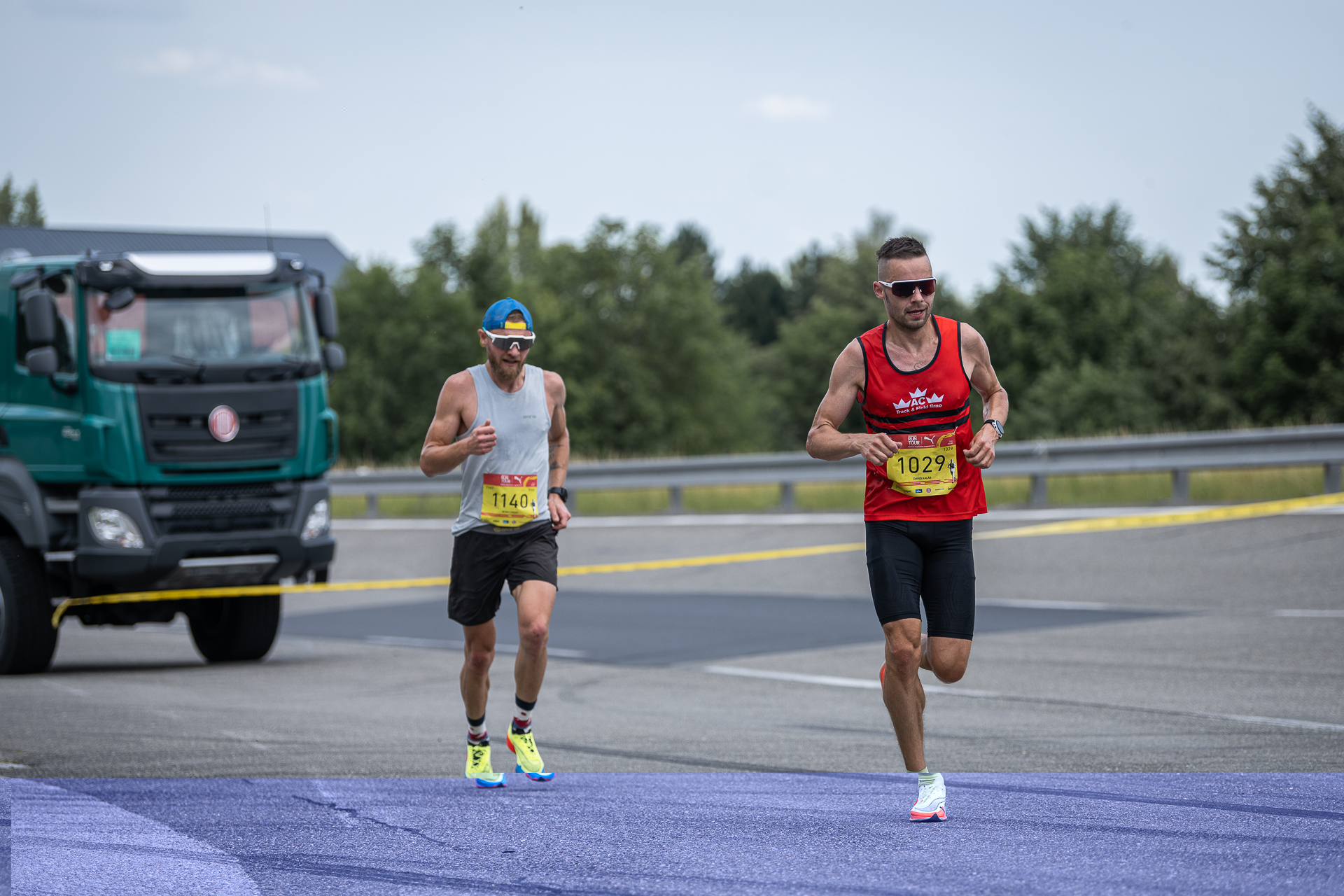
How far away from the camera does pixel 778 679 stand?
1071cm

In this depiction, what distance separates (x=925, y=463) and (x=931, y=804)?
1224 millimetres

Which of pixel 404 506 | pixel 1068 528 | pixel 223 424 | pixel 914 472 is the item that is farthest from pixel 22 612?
pixel 404 506

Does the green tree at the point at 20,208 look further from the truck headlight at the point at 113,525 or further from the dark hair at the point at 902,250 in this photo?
the dark hair at the point at 902,250

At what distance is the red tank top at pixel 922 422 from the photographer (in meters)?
5.61

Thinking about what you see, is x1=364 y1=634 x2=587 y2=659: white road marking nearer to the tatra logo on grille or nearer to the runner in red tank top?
the tatra logo on grille

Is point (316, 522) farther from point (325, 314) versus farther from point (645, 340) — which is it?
point (645, 340)

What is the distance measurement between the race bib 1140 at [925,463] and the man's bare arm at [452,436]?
1839 millimetres

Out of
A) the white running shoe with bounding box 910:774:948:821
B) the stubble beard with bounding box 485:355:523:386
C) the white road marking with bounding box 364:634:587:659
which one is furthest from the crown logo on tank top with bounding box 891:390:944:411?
the white road marking with bounding box 364:634:587:659

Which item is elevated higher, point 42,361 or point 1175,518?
point 42,361

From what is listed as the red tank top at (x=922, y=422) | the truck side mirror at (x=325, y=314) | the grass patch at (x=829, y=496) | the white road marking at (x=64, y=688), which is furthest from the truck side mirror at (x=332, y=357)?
the grass patch at (x=829, y=496)

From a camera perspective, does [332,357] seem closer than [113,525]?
No

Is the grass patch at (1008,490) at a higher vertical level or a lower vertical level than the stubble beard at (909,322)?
lower

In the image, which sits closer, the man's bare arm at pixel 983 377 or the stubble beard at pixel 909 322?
the stubble beard at pixel 909 322

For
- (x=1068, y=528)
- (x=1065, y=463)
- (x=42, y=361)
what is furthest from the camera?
(x=1065, y=463)
